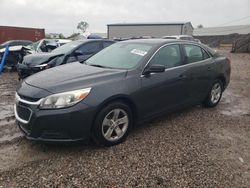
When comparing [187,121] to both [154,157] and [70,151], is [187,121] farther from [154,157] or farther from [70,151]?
[70,151]

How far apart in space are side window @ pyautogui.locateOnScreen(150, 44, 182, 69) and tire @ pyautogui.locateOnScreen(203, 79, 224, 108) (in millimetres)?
1383

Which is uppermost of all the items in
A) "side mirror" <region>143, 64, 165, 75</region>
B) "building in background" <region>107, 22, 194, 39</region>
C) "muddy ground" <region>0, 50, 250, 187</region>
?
"building in background" <region>107, 22, 194, 39</region>

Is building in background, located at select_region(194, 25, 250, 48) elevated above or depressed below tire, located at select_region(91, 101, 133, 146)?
above

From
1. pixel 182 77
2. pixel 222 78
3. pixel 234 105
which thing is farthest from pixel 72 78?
pixel 234 105

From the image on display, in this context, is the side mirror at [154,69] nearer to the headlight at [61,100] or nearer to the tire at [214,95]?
the headlight at [61,100]

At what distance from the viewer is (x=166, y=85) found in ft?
14.5

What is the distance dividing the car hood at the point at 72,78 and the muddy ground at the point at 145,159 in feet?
2.68

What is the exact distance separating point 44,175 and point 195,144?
7.36 feet

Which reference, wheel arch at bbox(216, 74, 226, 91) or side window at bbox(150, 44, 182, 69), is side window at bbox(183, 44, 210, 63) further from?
wheel arch at bbox(216, 74, 226, 91)

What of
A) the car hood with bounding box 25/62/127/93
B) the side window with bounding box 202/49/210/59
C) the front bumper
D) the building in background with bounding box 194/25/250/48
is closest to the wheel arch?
the side window with bounding box 202/49/210/59

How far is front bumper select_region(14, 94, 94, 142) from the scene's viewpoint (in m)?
3.29

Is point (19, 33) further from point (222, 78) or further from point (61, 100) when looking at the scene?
point (61, 100)

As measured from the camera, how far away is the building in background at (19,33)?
23.8 metres

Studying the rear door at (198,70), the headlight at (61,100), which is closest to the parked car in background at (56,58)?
the rear door at (198,70)
